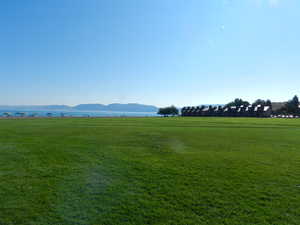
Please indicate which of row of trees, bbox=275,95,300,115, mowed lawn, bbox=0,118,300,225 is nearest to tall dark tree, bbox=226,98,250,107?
row of trees, bbox=275,95,300,115

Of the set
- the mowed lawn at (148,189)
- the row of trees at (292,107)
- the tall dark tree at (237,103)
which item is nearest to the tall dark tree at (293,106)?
the row of trees at (292,107)

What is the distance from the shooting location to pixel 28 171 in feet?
16.6

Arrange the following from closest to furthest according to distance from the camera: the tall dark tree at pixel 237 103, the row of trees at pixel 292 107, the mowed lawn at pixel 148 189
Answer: the mowed lawn at pixel 148 189, the row of trees at pixel 292 107, the tall dark tree at pixel 237 103

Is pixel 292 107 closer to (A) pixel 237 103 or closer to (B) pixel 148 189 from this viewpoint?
(A) pixel 237 103

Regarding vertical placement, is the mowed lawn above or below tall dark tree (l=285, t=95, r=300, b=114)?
below

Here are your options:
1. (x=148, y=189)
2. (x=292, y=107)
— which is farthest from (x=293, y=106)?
(x=148, y=189)

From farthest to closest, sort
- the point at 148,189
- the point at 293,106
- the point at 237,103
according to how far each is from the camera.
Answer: the point at 237,103 < the point at 293,106 < the point at 148,189

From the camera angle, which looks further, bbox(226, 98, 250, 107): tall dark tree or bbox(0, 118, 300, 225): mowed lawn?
bbox(226, 98, 250, 107): tall dark tree

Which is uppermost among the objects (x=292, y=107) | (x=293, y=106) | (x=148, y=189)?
(x=293, y=106)

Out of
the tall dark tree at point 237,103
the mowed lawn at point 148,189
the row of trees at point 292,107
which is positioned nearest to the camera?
the mowed lawn at point 148,189

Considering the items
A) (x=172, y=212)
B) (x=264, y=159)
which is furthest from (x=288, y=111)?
(x=172, y=212)

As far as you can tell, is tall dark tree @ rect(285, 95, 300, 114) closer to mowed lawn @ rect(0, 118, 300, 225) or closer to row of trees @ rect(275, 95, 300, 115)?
row of trees @ rect(275, 95, 300, 115)

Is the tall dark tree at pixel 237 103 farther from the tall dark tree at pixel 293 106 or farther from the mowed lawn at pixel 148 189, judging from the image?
the mowed lawn at pixel 148 189

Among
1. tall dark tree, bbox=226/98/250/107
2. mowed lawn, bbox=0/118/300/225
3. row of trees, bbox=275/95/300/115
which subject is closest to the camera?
mowed lawn, bbox=0/118/300/225
